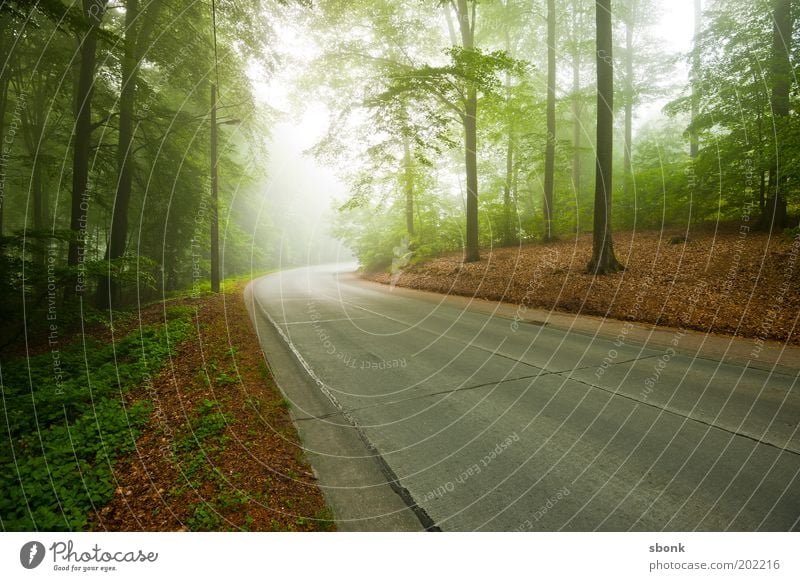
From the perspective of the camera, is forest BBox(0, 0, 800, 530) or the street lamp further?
the street lamp

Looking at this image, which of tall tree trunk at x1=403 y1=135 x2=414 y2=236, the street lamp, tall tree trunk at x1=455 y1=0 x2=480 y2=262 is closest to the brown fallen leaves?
the street lamp

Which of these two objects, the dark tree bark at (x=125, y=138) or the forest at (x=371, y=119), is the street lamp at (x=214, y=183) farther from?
the dark tree bark at (x=125, y=138)

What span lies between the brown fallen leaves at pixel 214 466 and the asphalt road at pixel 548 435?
0.97 feet

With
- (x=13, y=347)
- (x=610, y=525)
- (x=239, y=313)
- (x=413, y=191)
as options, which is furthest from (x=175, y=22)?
(x=610, y=525)

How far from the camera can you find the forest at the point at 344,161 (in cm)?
603

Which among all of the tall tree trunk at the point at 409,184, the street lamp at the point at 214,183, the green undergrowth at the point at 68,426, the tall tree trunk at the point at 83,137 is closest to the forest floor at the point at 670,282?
the tall tree trunk at the point at 409,184

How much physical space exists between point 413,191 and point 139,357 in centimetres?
1961

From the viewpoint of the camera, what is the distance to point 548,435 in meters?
3.98

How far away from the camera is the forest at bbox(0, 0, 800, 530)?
237 inches

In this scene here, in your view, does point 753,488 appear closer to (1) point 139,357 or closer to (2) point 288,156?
(1) point 139,357

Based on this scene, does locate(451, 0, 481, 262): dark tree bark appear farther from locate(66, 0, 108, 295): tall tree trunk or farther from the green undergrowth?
the green undergrowth

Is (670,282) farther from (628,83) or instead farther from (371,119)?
(628,83)

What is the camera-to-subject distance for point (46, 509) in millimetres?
2764

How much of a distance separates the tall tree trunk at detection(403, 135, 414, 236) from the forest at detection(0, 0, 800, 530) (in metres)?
0.20
